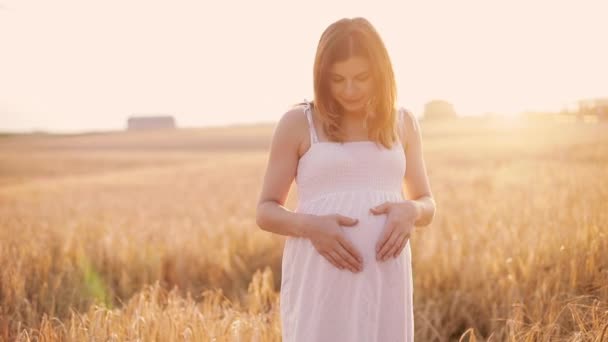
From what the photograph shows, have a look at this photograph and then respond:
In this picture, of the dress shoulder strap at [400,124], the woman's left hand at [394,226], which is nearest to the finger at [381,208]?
the woman's left hand at [394,226]

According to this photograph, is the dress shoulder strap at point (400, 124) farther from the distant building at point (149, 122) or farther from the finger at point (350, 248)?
the distant building at point (149, 122)

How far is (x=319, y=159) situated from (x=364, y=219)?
0.79 feet

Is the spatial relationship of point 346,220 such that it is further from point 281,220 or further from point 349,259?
point 281,220

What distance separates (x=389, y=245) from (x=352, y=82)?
1.76ft

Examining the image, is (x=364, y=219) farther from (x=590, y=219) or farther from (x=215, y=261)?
(x=215, y=261)

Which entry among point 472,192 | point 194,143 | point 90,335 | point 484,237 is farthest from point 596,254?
point 194,143

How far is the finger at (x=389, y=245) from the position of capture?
1.67 m

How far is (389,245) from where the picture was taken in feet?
5.50

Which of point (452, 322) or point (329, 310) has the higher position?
point (329, 310)

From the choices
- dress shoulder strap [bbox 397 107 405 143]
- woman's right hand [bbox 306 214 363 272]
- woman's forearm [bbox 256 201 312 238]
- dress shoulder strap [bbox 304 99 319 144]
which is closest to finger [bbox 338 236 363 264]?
woman's right hand [bbox 306 214 363 272]

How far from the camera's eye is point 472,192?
825 centimetres

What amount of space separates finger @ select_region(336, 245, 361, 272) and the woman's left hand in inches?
3.1

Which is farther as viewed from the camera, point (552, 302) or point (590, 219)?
point (590, 219)

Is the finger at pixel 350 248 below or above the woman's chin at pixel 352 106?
below
